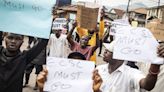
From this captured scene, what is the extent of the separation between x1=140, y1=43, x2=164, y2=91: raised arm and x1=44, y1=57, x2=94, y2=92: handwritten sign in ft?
1.93

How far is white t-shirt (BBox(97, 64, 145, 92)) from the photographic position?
209 inches

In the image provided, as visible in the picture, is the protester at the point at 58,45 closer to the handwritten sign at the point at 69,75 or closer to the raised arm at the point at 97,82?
the handwritten sign at the point at 69,75

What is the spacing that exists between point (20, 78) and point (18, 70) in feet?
0.30

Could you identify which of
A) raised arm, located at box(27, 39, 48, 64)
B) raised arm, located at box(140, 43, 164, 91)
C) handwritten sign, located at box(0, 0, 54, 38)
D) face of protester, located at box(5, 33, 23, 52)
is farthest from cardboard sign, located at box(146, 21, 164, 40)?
face of protester, located at box(5, 33, 23, 52)

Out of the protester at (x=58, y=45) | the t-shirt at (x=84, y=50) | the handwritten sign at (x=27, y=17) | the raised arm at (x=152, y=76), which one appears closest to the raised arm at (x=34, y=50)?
the handwritten sign at (x=27, y=17)

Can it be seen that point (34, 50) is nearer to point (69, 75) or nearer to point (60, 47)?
point (69, 75)

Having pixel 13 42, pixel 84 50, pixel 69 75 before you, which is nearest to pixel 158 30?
pixel 69 75

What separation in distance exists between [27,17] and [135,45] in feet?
3.80

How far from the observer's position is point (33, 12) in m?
4.98

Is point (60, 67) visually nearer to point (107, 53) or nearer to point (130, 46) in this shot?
point (130, 46)

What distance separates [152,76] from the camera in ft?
15.6

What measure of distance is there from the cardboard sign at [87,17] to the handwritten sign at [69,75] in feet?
7.36

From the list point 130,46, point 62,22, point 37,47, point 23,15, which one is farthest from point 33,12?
point 62,22

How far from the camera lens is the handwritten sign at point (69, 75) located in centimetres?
460
